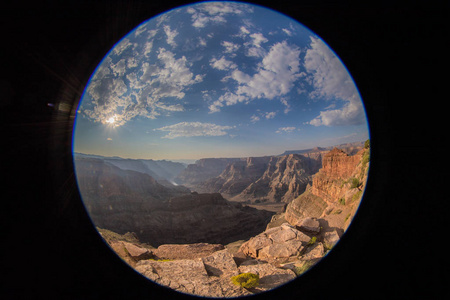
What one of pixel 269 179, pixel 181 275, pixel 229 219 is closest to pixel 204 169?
pixel 269 179

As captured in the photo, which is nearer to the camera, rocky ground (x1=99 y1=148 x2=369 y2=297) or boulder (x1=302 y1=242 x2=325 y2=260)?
rocky ground (x1=99 y1=148 x2=369 y2=297)

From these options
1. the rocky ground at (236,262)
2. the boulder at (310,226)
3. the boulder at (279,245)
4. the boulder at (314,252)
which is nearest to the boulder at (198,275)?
the rocky ground at (236,262)

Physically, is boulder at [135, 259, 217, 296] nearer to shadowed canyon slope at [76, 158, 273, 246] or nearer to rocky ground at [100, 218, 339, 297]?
rocky ground at [100, 218, 339, 297]

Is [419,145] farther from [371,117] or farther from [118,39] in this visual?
[118,39]

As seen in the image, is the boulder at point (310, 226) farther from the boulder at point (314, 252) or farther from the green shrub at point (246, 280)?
the green shrub at point (246, 280)

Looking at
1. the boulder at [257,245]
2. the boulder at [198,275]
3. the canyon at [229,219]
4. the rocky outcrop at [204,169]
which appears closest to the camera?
the boulder at [198,275]

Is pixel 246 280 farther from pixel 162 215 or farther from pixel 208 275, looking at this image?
pixel 162 215

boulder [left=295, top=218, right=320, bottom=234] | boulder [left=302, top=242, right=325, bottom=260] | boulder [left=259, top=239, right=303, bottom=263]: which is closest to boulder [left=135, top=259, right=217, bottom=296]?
boulder [left=259, top=239, right=303, bottom=263]

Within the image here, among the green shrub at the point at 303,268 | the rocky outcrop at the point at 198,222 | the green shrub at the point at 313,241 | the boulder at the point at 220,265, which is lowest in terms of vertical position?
the rocky outcrop at the point at 198,222

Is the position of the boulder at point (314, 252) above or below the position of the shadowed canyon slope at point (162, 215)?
above
